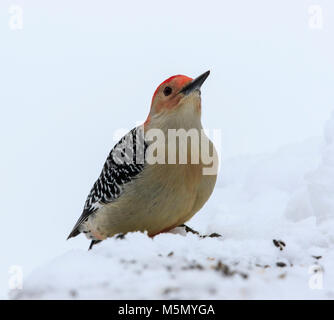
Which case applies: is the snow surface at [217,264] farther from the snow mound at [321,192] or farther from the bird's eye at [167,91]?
the bird's eye at [167,91]

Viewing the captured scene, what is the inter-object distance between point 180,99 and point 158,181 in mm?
770

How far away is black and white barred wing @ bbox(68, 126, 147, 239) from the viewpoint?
520 cm

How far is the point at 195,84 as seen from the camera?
5.12m

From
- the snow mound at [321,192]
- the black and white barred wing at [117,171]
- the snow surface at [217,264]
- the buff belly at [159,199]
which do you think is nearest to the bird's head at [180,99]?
the black and white barred wing at [117,171]

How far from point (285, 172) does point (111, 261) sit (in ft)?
15.1

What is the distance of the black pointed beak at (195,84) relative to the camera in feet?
16.7

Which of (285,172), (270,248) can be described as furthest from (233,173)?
(270,248)

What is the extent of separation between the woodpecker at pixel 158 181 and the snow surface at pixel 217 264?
0.35 m

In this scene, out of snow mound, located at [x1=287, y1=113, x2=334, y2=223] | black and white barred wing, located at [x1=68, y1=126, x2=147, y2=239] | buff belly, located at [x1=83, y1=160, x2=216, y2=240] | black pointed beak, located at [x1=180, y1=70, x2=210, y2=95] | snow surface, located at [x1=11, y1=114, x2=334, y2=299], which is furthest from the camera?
snow mound, located at [x1=287, y1=113, x2=334, y2=223]

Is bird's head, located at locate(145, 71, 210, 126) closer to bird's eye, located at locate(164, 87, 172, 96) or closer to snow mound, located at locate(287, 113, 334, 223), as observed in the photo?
bird's eye, located at locate(164, 87, 172, 96)

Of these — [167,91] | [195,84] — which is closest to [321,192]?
[195,84]

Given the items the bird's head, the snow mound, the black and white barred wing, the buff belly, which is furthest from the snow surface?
the bird's head

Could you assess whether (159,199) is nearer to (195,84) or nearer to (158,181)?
(158,181)
